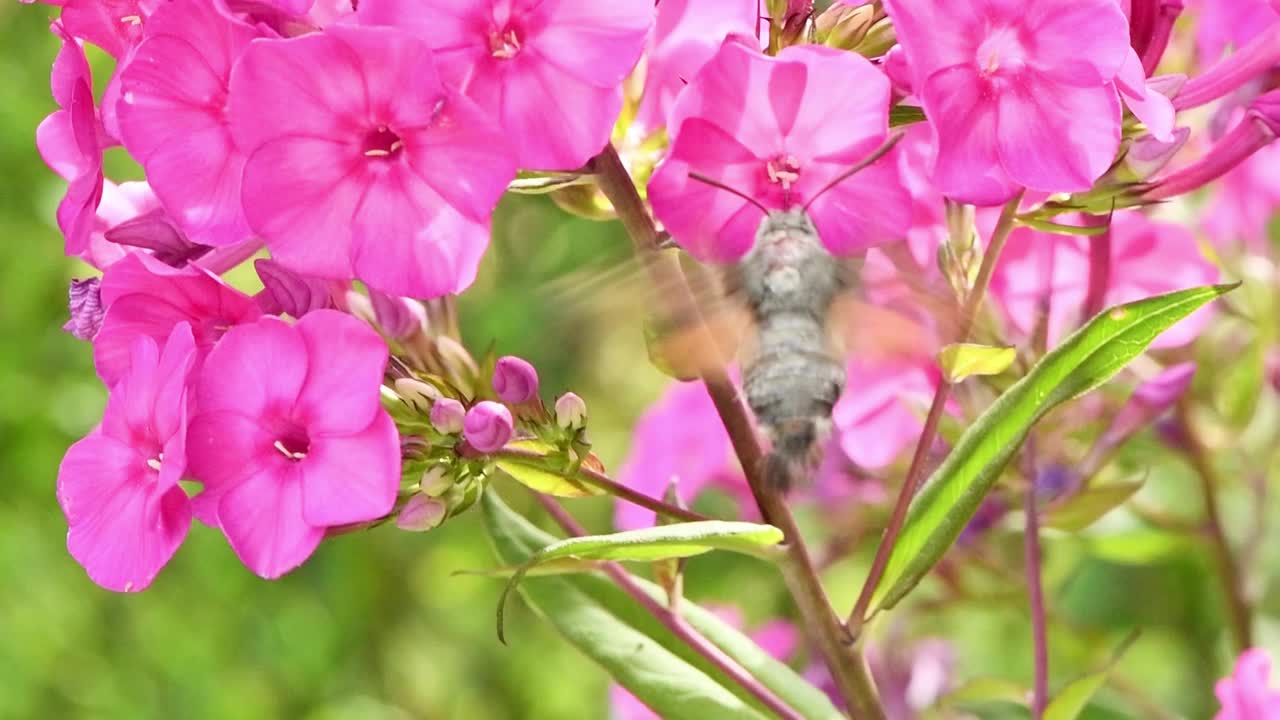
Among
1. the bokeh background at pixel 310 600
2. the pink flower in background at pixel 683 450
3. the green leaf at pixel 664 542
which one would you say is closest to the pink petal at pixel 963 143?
the green leaf at pixel 664 542

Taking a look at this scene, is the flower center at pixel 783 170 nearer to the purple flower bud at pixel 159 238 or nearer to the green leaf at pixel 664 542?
the green leaf at pixel 664 542

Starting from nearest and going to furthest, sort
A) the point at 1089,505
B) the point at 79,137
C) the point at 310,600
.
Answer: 1. the point at 79,137
2. the point at 1089,505
3. the point at 310,600

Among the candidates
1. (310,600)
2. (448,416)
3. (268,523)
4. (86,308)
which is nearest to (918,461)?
(448,416)

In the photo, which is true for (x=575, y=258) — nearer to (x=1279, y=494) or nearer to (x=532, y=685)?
(x=532, y=685)

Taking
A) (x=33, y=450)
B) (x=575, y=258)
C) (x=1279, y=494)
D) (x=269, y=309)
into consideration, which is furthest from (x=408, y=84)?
(x=33, y=450)

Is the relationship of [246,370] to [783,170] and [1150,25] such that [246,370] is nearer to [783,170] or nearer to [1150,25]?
[783,170]

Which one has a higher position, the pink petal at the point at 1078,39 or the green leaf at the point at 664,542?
the pink petal at the point at 1078,39

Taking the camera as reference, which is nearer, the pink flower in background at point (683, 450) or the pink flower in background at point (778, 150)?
the pink flower in background at point (778, 150)
